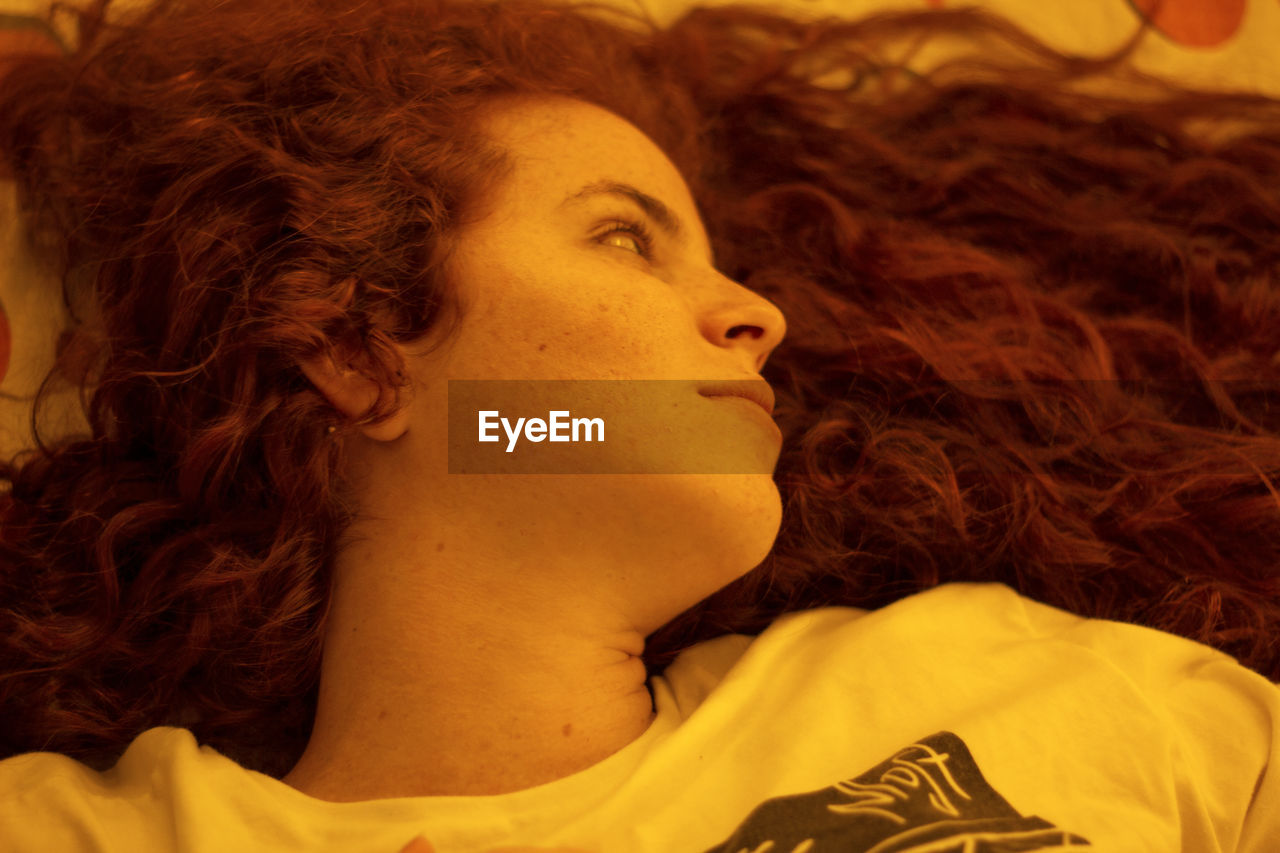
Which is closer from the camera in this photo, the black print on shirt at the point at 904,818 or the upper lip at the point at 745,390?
the black print on shirt at the point at 904,818

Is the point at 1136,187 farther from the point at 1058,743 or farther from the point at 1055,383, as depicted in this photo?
the point at 1058,743

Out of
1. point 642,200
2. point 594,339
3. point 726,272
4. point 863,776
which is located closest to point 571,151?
point 642,200

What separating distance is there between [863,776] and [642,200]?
1.92 feet

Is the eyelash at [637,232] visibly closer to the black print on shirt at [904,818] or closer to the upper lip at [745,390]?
the upper lip at [745,390]

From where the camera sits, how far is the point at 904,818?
0.81m

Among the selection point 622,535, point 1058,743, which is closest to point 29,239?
point 622,535

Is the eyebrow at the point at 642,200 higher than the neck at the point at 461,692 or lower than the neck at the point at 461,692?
higher

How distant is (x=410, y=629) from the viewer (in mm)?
933

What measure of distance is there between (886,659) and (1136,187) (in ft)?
2.75

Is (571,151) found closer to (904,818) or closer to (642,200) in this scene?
(642,200)

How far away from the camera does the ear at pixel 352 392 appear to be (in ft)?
3.13

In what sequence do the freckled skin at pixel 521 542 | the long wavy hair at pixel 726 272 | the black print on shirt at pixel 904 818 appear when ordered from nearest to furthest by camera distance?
the black print on shirt at pixel 904 818 < the freckled skin at pixel 521 542 < the long wavy hair at pixel 726 272

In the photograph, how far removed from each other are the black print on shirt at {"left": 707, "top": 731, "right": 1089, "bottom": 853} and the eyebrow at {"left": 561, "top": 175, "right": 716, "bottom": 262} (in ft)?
1.83

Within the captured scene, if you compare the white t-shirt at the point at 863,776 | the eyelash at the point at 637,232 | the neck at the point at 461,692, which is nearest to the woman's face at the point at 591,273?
the eyelash at the point at 637,232
